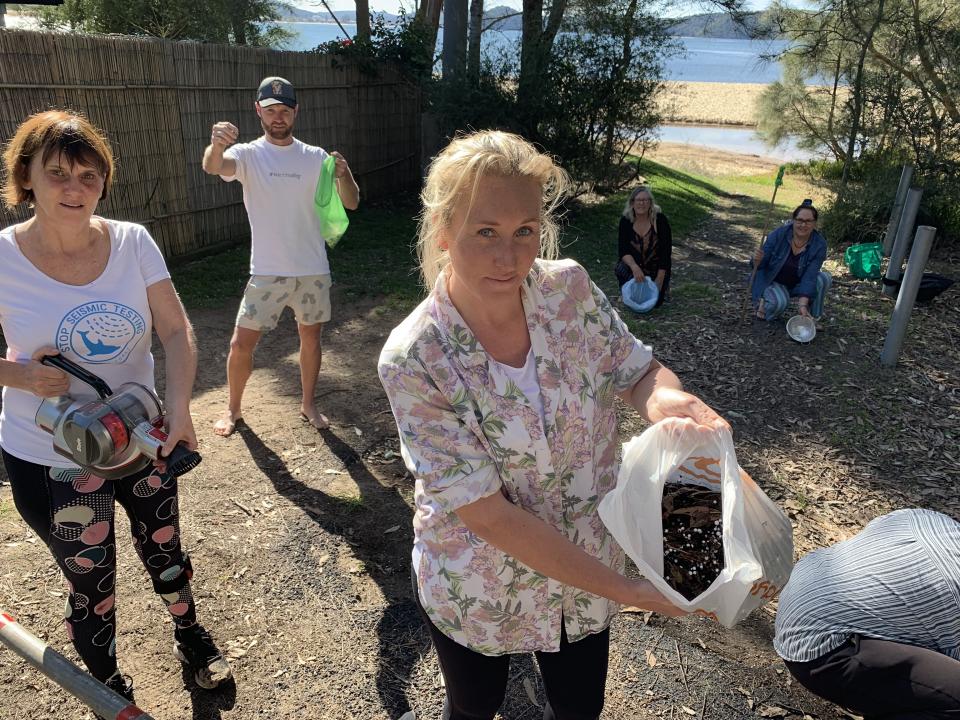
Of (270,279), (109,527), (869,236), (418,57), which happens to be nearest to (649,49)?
(418,57)

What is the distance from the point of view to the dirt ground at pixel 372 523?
266cm

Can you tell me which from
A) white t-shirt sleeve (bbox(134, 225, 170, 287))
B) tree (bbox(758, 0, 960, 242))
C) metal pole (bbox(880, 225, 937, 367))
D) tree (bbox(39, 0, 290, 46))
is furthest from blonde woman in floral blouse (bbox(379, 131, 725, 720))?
tree (bbox(39, 0, 290, 46))

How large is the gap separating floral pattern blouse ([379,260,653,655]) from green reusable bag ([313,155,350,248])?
9.05 ft

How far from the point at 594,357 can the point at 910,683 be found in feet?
4.00

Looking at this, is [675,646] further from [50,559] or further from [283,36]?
[283,36]

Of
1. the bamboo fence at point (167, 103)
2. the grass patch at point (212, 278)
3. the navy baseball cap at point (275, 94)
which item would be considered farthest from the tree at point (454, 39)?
the navy baseball cap at point (275, 94)

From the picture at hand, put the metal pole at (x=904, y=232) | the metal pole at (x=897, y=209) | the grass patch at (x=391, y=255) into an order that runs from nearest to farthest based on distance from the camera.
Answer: the grass patch at (x=391, y=255) < the metal pole at (x=904, y=232) < the metal pole at (x=897, y=209)

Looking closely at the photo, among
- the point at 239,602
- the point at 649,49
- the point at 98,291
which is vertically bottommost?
the point at 239,602

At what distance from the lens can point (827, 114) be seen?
1745 centimetres

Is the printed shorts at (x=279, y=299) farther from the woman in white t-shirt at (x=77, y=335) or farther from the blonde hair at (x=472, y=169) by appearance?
the blonde hair at (x=472, y=169)

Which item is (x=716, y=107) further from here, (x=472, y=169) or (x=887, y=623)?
(x=472, y=169)

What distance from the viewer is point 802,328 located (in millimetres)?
6273

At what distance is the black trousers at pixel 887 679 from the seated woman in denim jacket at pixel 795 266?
193 inches

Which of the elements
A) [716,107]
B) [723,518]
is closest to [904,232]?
[723,518]
